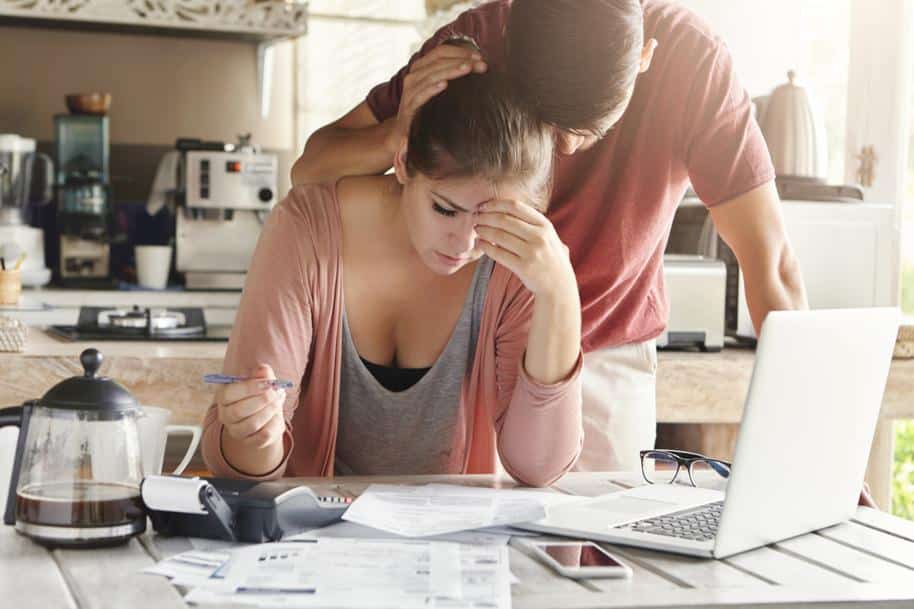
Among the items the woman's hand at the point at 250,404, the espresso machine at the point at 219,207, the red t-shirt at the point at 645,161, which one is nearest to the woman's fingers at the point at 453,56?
the red t-shirt at the point at 645,161

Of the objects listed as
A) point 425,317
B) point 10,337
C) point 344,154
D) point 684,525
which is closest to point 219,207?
point 10,337

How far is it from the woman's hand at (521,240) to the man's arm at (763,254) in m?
0.49

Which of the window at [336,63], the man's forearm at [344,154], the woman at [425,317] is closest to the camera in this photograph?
the woman at [425,317]

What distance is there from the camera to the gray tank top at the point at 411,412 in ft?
5.29

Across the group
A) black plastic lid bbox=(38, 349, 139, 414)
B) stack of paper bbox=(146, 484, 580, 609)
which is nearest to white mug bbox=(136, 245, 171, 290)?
stack of paper bbox=(146, 484, 580, 609)

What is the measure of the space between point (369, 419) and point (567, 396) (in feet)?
0.95

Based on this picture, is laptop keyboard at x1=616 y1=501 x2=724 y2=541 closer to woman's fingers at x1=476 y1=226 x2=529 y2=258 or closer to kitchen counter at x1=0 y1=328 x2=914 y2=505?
woman's fingers at x1=476 y1=226 x2=529 y2=258

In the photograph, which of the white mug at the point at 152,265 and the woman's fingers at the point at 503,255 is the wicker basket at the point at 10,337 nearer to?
the white mug at the point at 152,265

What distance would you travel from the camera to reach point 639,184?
194cm

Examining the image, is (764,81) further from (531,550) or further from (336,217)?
(531,550)

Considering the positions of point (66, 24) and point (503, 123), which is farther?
point (66, 24)

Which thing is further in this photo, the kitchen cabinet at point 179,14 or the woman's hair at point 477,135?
the kitchen cabinet at point 179,14

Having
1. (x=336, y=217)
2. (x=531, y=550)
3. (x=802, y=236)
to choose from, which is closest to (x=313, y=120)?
(x=802, y=236)

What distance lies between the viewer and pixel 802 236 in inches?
119
